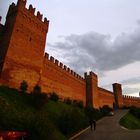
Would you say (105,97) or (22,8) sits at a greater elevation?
(22,8)

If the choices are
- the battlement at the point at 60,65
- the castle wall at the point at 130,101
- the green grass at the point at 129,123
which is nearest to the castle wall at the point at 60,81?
the battlement at the point at 60,65

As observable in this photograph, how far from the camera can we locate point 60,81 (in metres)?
24.0

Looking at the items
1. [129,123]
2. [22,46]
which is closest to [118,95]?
[129,123]

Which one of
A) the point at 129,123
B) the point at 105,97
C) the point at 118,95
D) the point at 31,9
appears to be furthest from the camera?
the point at 118,95

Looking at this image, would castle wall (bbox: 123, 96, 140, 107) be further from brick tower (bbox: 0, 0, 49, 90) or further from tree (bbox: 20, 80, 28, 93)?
tree (bbox: 20, 80, 28, 93)

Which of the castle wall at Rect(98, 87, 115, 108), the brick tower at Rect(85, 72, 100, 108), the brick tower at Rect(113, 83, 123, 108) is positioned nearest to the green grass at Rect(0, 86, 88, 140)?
the brick tower at Rect(85, 72, 100, 108)

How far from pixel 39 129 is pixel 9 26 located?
1169 centimetres

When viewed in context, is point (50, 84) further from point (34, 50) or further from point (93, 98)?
point (93, 98)

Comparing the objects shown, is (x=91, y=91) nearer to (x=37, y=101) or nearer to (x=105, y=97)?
(x=105, y=97)

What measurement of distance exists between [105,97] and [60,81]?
18.7 metres

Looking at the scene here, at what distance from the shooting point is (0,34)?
1778cm

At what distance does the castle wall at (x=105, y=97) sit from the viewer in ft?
123

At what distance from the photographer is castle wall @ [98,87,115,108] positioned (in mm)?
37594

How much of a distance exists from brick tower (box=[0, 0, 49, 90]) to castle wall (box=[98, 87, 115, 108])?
20.9m
